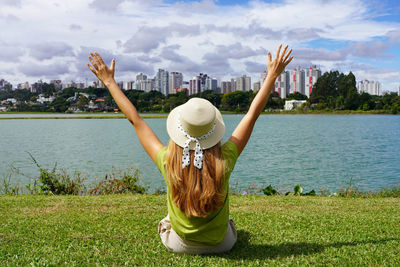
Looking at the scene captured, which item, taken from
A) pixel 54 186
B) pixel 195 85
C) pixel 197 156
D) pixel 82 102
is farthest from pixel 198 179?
pixel 195 85

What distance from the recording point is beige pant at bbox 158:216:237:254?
3846mm

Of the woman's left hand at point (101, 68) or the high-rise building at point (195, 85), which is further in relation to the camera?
the high-rise building at point (195, 85)

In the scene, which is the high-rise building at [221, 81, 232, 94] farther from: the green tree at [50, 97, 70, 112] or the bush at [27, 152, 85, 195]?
the bush at [27, 152, 85, 195]

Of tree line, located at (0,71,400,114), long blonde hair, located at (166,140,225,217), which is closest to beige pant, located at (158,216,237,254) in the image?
long blonde hair, located at (166,140,225,217)

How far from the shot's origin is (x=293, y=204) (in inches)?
290

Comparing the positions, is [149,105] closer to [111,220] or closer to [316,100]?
[316,100]

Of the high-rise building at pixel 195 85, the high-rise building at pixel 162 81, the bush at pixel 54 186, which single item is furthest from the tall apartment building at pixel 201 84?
the bush at pixel 54 186

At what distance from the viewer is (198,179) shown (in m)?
3.19

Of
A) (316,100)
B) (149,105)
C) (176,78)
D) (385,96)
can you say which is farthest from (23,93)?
(385,96)

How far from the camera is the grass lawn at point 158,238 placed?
392 centimetres

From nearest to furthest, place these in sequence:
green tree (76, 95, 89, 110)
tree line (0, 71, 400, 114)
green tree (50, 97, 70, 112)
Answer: tree line (0, 71, 400, 114)
green tree (76, 95, 89, 110)
green tree (50, 97, 70, 112)

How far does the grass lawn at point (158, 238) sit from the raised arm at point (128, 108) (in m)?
1.26

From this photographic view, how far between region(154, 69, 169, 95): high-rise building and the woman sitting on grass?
194m

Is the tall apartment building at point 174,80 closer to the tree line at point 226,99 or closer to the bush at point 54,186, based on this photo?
the tree line at point 226,99
